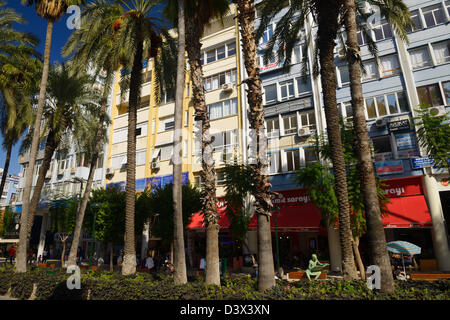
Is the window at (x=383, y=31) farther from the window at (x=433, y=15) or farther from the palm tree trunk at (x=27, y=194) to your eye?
the palm tree trunk at (x=27, y=194)

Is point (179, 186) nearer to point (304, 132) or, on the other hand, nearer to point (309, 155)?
point (309, 155)

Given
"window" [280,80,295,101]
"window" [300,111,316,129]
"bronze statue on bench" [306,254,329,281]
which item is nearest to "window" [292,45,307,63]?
"window" [280,80,295,101]

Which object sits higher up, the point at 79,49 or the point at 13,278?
the point at 79,49

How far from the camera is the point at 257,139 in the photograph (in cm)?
885

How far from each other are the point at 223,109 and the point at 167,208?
35.7 ft

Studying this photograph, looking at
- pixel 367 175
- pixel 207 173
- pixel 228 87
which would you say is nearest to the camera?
pixel 367 175

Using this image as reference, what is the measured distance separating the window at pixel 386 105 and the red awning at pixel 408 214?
6097 millimetres

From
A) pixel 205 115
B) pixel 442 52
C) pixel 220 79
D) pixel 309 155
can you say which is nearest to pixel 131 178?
pixel 205 115

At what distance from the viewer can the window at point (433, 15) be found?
19.0 m

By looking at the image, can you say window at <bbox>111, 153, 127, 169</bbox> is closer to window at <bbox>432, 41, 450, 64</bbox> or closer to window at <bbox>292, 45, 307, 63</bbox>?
window at <bbox>292, 45, 307, 63</bbox>

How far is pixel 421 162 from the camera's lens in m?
17.1

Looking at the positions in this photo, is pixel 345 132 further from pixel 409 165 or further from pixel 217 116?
pixel 217 116

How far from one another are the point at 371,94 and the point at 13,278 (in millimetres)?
23247

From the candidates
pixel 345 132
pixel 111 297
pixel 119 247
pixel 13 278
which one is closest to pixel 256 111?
pixel 111 297
